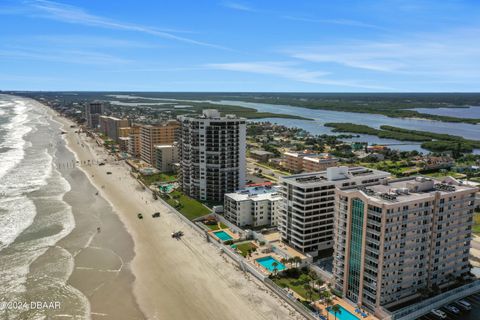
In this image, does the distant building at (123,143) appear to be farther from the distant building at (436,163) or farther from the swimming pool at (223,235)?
the distant building at (436,163)

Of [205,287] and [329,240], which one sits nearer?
[205,287]

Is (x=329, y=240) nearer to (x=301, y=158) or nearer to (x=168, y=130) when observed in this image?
(x=301, y=158)

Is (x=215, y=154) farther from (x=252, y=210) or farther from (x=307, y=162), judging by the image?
(x=307, y=162)

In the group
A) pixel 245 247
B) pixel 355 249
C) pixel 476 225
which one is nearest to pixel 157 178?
pixel 245 247

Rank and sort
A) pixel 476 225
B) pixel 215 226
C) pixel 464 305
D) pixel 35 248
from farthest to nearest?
pixel 215 226, pixel 476 225, pixel 35 248, pixel 464 305

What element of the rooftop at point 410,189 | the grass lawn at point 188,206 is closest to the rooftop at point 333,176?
the rooftop at point 410,189

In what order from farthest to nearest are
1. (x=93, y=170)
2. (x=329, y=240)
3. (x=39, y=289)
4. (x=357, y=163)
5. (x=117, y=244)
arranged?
(x=357, y=163) → (x=93, y=170) → (x=117, y=244) → (x=329, y=240) → (x=39, y=289)

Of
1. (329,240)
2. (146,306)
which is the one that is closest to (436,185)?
(329,240)
